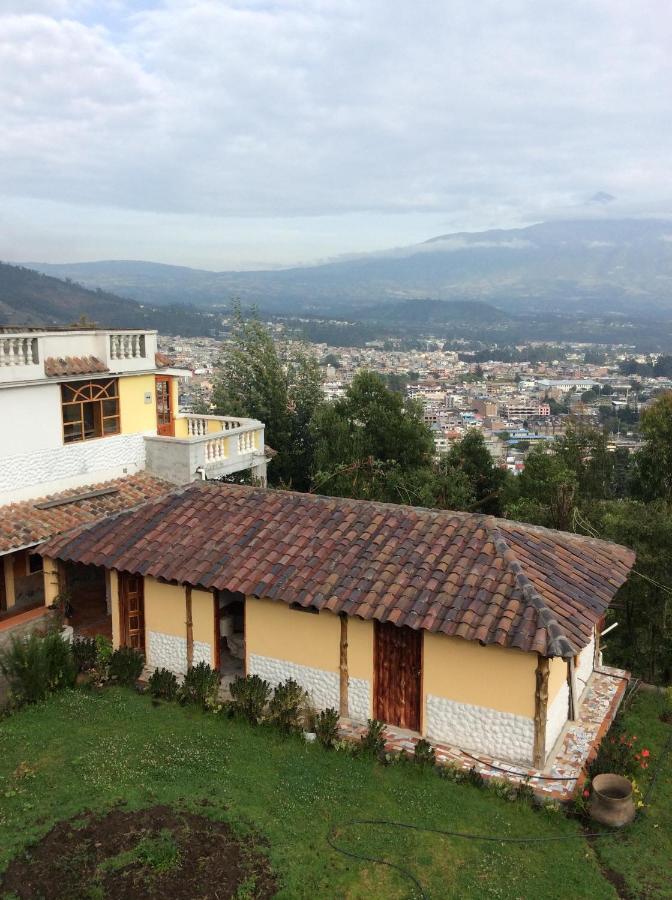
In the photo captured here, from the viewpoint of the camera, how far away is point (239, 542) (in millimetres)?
13422

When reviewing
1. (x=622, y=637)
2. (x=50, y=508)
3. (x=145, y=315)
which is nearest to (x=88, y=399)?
(x=50, y=508)

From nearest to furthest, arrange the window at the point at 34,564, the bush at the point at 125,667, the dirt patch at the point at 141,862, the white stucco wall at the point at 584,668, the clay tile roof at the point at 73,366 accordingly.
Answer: the dirt patch at the point at 141,862 → the bush at the point at 125,667 → the white stucco wall at the point at 584,668 → the clay tile roof at the point at 73,366 → the window at the point at 34,564

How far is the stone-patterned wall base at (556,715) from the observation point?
1109cm

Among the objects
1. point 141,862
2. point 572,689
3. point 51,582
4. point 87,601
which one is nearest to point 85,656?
point 51,582

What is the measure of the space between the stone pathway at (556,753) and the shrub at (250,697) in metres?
1.34

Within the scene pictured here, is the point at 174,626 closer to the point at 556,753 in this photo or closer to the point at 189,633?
the point at 189,633

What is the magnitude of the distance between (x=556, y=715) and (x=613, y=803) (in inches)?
81.1

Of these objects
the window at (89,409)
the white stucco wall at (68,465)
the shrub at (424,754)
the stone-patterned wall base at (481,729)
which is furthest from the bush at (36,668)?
the stone-patterned wall base at (481,729)

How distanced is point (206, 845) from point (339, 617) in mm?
4081

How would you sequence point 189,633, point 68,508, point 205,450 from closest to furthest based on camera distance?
point 189,633, point 68,508, point 205,450

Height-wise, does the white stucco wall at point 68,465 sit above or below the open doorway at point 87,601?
above

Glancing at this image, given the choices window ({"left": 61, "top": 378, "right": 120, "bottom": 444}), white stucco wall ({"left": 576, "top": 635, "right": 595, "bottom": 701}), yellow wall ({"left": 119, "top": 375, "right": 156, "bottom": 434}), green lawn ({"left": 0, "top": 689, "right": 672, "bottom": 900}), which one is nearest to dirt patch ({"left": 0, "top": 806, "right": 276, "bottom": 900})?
green lawn ({"left": 0, "top": 689, "right": 672, "bottom": 900})

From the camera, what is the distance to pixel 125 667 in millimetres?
13062

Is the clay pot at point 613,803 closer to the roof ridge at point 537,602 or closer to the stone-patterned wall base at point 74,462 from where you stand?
the roof ridge at point 537,602
